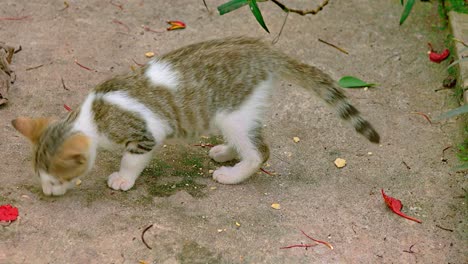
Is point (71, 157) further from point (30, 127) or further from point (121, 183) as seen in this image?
point (121, 183)

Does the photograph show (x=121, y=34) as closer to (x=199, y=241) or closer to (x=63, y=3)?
(x=63, y=3)

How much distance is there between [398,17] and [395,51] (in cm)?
66

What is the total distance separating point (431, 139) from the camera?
17.5 ft

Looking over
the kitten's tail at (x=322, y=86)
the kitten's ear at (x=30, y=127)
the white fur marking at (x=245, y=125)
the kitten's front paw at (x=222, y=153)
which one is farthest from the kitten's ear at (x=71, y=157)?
the kitten's tail at (x=322, y=86)

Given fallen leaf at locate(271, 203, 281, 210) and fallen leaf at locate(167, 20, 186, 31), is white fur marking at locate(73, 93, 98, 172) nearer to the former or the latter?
fallen leaf at locate(271, 203, 281, 210)

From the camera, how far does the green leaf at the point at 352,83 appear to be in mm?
5922

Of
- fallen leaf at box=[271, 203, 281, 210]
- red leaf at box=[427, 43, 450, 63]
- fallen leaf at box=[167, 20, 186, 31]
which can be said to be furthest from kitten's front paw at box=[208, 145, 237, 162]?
red leaf at box=[427, 43, 450, 63]

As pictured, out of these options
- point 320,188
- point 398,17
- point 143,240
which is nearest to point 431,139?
point 320,188

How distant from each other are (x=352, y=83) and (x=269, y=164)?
4.29 feet

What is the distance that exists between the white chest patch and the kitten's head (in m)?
0.61

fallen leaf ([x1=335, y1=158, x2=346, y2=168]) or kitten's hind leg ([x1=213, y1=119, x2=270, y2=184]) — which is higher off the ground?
kitten's hind leg ([x1=213, y1=119, x2=270, y2=184])

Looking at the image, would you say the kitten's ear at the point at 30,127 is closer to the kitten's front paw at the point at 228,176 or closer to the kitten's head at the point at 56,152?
the kitten's head at the point at 56,152

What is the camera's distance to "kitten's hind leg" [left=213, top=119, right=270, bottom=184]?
4613mm

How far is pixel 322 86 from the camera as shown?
15.3ft
